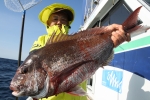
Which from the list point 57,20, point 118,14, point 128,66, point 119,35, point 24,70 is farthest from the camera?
point 118,14

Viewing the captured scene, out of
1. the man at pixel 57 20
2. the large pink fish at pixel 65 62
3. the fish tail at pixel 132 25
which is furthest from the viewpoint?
the man at pixel 57 20

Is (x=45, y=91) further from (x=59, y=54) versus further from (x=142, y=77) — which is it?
(x=142, y=77)

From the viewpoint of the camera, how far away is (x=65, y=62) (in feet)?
6.37

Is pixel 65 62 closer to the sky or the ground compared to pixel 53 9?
closer to the ground

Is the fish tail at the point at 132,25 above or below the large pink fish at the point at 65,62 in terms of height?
above

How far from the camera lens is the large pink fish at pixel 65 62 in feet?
5.80

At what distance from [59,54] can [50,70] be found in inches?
8.1

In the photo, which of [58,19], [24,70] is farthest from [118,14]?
[24,70]

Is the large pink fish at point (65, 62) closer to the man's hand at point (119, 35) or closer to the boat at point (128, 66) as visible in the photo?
the man's hand at point (119, 35)

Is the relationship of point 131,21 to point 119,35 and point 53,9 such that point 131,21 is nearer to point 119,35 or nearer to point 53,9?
point 119,35

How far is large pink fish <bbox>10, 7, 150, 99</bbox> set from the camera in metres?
1.77

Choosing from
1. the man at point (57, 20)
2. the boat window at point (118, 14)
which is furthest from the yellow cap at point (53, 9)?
the boat window at point (118, 14)

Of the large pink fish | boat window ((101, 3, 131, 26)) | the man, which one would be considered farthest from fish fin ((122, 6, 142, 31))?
boat window ((101, 3, 131, 26))

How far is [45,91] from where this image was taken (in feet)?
5.71
